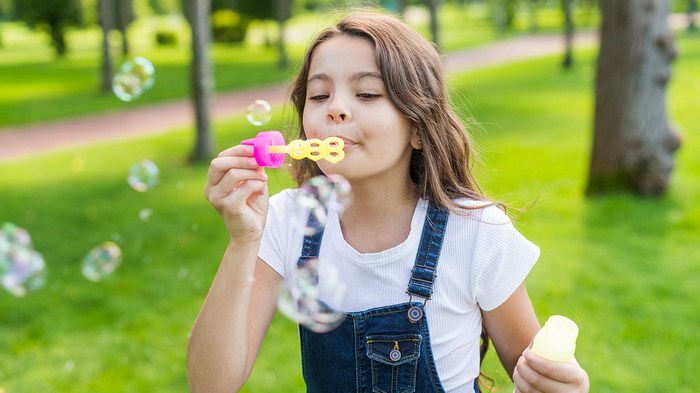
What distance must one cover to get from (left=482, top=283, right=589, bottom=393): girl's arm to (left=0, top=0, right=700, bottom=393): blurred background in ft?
1.41

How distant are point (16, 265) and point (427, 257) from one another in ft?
4.88

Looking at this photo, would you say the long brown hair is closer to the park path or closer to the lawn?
the lawn

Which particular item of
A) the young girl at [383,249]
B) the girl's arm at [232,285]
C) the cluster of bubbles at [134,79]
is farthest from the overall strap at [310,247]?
the cluster of bubbles at [134,79]

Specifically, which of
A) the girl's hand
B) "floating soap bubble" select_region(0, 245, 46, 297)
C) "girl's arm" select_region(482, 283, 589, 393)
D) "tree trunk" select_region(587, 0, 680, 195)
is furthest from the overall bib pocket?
"tree trunk" select_region(587, 0, 680, 195)

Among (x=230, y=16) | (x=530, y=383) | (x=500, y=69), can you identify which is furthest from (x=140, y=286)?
(x=230, y=16)

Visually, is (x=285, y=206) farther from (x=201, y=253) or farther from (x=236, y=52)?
(x=236, y=52)

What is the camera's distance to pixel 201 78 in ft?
20.5

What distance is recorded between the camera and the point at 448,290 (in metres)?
1.55

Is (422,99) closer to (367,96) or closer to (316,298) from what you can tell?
(367,96)

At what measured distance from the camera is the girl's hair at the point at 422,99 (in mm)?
1521

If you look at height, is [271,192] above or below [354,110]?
below

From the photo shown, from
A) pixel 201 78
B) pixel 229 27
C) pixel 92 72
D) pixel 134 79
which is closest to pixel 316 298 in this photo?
pixel 134 79

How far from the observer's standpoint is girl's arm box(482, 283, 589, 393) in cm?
130

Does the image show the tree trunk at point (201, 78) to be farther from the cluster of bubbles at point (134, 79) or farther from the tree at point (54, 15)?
the tree at point (54, 15)
